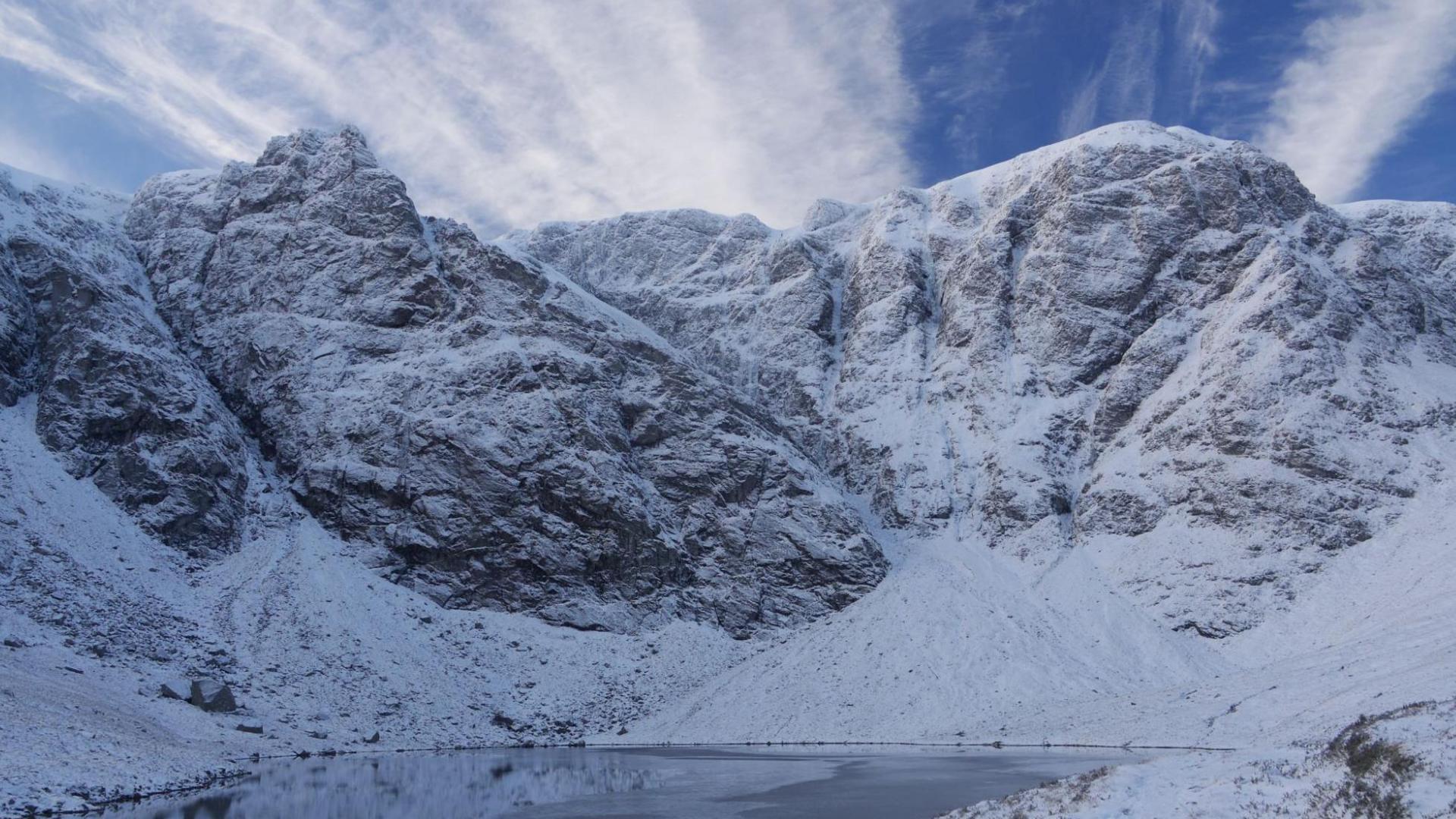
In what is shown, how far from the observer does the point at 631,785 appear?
34062mm

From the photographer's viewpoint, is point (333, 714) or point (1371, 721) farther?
point (333, 714)

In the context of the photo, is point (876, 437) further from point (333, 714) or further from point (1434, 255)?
point (1434, 255)

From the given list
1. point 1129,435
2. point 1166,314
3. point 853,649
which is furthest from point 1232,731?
point 1166,314

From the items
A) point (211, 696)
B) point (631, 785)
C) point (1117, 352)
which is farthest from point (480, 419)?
point (1117, 352)

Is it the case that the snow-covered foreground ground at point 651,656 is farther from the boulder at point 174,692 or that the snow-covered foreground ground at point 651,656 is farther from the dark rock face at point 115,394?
the dark rock face at point 115,394

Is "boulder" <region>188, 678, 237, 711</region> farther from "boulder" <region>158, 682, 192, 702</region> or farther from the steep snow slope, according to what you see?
the steep snow slope

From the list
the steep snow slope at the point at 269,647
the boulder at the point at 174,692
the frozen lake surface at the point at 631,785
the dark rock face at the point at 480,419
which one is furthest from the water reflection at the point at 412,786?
the dark rock face at the point at 480,419

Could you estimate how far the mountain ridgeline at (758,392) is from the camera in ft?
229

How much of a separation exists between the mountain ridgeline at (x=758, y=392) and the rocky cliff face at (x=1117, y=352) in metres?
0.32

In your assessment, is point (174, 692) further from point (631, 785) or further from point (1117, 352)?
point (1117, 352)

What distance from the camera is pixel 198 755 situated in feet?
123

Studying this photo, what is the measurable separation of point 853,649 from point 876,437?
1210 inches

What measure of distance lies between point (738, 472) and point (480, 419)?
21.8 metres

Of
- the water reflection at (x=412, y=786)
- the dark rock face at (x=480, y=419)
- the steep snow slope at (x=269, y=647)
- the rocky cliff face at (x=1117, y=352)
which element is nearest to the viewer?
the water reflection at (x=412, y=786)
